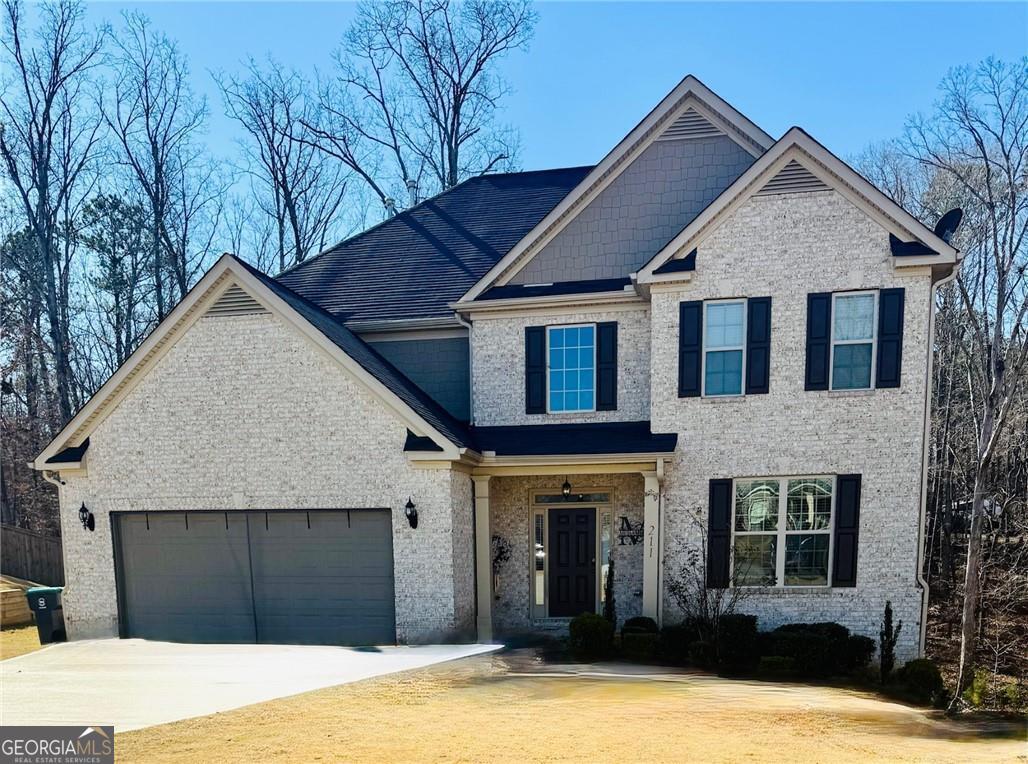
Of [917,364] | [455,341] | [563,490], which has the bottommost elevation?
[563,490]

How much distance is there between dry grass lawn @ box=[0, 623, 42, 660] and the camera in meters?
10.8

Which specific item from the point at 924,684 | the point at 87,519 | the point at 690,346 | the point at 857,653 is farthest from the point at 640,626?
the point at 87,519

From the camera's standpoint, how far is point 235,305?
32.2 feet

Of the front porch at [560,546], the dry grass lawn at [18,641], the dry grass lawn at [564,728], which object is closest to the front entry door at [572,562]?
the front porch at [560,546]

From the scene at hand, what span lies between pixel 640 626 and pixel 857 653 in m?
3.27

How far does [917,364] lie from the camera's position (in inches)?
360

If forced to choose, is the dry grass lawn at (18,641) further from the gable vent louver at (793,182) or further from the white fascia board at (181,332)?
the gable vent louver at (793,182)

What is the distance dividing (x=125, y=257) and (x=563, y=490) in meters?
20.5

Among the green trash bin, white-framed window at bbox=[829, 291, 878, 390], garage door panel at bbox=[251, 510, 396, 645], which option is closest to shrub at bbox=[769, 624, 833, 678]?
white-framed window at bbox=[829, 291, 878, 390]

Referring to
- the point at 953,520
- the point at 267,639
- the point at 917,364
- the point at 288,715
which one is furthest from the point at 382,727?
the point at 953,520

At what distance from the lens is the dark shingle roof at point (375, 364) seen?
9.64 meters

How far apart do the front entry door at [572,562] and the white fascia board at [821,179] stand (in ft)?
15.3

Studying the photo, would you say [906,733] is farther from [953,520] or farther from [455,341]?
[953,520]

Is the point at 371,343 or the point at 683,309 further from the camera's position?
the point at 371,343
